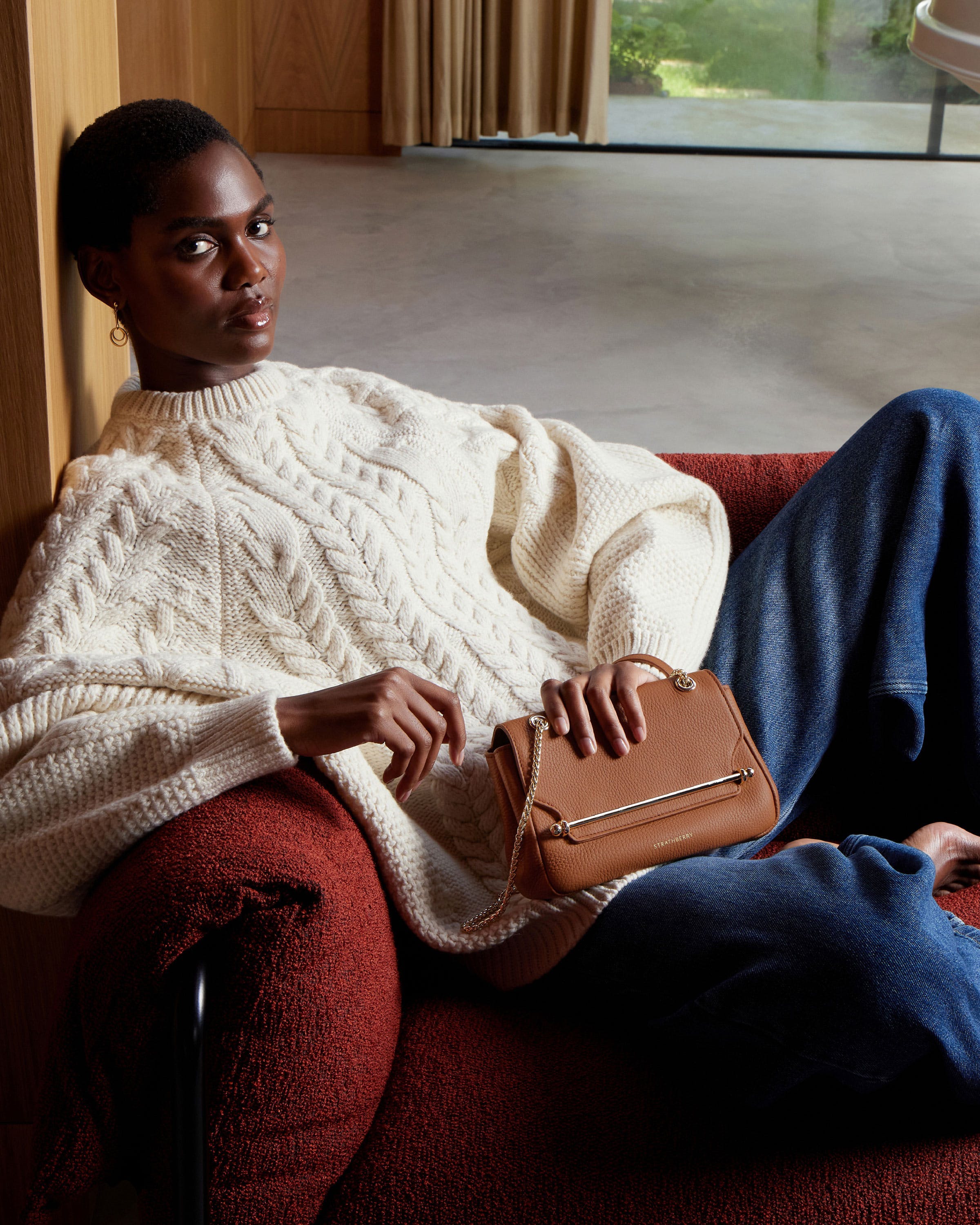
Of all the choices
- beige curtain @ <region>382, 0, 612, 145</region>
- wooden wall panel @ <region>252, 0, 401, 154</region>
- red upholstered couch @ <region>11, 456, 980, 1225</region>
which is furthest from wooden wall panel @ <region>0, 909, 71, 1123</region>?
wooden wall panel @ <region>252, 0, 401, 154</region>

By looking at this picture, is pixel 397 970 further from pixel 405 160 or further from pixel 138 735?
pixel 405 160

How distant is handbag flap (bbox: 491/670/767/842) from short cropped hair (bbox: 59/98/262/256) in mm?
673

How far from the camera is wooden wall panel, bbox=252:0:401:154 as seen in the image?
5176mm

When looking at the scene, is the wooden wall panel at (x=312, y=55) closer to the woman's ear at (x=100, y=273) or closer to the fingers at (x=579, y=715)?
the woman's ear at (x=100, y=273)

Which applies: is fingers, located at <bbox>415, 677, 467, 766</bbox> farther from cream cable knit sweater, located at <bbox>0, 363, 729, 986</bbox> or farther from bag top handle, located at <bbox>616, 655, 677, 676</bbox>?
bag top handle, located at <bbox>616, 655, 677, 676</bbox>

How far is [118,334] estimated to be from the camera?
62.6 inches

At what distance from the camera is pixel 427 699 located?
1126 mm

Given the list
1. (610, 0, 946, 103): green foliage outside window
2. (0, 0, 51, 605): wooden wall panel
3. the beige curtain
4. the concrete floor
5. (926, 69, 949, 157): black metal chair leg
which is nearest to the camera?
(0, 0, 51, 605): wooden wall panel

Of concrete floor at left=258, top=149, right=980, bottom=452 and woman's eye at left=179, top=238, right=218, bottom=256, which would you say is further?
concrete floor at left=258, top=149, right=980, bottom=452

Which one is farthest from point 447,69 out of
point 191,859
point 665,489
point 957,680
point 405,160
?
point 191,859

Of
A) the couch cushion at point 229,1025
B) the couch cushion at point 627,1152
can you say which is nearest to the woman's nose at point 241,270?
the couch cushion at point 229,1025

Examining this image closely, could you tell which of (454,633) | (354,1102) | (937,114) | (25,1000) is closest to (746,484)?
(454,633)

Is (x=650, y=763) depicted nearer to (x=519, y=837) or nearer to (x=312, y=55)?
(x=519, y=837)

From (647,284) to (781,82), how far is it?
6.73 feet
